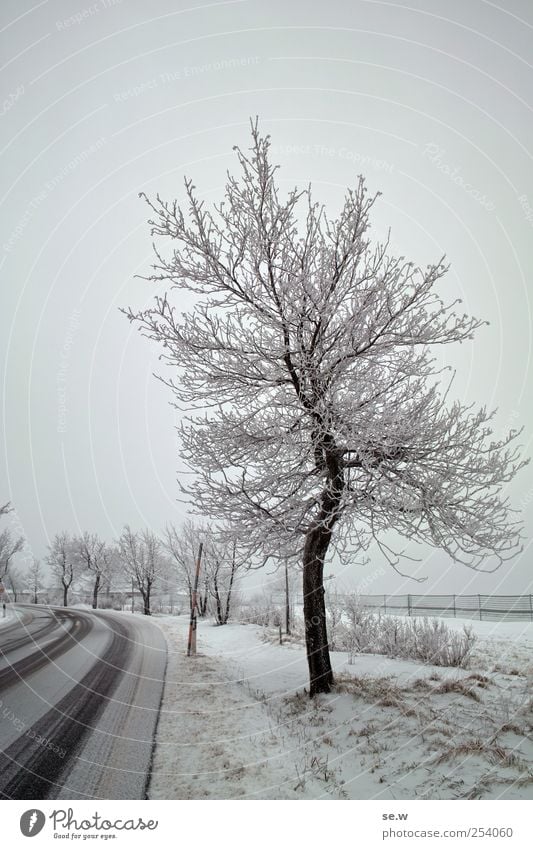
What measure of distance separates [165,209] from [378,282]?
2.85 metres

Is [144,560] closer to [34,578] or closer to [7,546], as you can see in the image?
[7,546]

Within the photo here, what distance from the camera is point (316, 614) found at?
5.62 meters

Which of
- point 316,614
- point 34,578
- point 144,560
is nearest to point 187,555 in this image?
point 144,560

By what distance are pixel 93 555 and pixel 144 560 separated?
494 inches

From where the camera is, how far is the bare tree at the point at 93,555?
37.6 metres

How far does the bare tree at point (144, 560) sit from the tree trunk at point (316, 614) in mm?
25826

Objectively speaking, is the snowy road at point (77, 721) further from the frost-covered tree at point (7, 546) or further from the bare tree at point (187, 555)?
the frost-covered tree at point (7, 546)

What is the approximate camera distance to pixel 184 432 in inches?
231

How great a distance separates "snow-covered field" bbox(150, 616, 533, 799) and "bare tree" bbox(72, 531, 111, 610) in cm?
3553

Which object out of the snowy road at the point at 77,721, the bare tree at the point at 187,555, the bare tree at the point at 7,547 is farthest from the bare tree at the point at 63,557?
the snowy road at the point at 77,721

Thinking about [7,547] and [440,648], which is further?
[7,547]

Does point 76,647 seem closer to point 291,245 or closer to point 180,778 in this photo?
point 180,778

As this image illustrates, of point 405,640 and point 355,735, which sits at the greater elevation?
point 355,735
